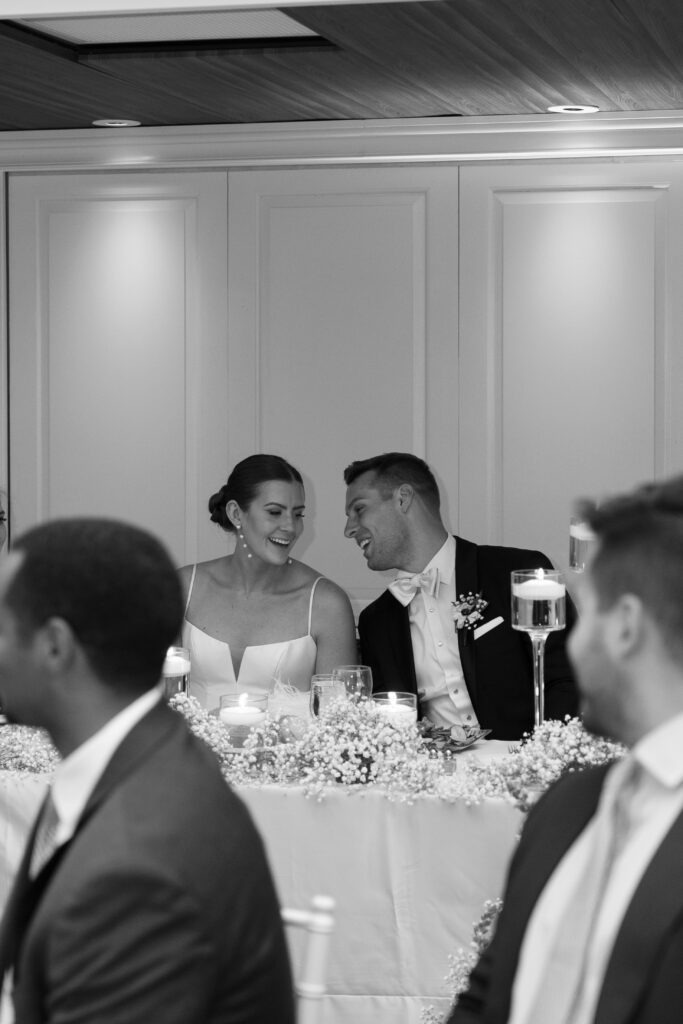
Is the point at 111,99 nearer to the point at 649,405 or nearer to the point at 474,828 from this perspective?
the point at 649,405

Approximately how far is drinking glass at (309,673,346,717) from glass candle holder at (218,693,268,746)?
11 cm

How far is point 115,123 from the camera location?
15.6 ft

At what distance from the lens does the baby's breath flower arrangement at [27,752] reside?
281 cm

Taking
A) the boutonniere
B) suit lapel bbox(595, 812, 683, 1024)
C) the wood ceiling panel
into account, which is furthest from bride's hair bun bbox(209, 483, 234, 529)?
suit lapel bbox(595, 812, 683, 1024)

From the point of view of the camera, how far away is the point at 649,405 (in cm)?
473

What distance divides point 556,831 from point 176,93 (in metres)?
3.30

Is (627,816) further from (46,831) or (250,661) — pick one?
(250,661)

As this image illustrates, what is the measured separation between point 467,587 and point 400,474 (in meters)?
0.45

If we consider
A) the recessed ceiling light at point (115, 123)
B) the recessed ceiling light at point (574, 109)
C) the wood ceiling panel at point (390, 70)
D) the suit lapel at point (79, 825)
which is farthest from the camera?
the recessed ceiling light at point (115, 123)

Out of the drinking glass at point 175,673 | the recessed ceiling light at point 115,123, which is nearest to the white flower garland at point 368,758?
the drinking glass at point 175,673

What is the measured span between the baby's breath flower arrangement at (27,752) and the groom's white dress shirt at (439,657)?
1361 mm

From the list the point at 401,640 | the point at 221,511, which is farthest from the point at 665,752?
the point at 221,511

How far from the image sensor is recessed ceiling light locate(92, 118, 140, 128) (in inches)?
185

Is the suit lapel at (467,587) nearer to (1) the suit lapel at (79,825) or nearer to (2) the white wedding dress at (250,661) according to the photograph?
(2) the white wedding dress at (250,661)
